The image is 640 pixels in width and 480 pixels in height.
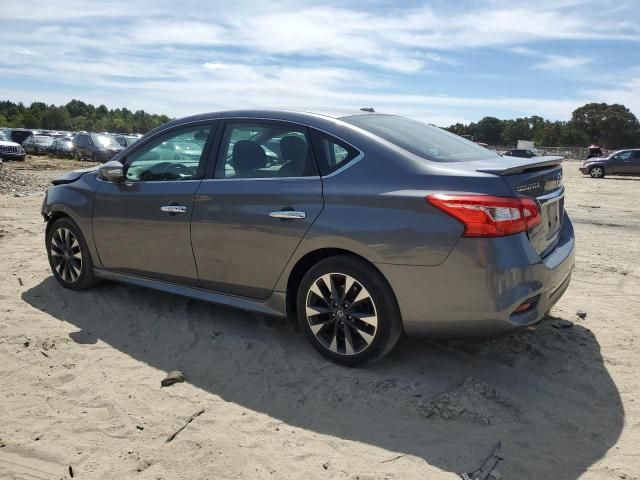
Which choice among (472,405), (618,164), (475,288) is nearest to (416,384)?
(472,405)

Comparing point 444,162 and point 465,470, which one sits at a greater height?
point 444,162

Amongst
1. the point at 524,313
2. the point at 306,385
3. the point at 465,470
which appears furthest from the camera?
the point at 306,385

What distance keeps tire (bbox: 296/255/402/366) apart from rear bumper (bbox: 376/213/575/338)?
11 centimetres

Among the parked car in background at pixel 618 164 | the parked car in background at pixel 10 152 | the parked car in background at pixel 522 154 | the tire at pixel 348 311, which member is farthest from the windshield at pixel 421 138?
the parked car in background at pixel 618 164

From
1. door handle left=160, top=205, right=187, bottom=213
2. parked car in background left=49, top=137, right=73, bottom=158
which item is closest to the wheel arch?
door handle left=160, top=205, right=187, bottom=213

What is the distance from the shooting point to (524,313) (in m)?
3.46

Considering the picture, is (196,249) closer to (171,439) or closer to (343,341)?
(343,341)

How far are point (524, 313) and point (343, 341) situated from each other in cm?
113

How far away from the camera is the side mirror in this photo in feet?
15.8

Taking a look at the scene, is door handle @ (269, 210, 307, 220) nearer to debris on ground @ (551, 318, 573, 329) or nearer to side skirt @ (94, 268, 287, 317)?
side skirt @ (94, 268, 287, 317)

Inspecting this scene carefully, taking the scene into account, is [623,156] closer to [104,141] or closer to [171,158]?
[104,141]

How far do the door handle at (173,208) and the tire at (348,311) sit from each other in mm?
1150

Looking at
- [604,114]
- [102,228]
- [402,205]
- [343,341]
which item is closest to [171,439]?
[343,341]

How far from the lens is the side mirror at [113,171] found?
480cm
